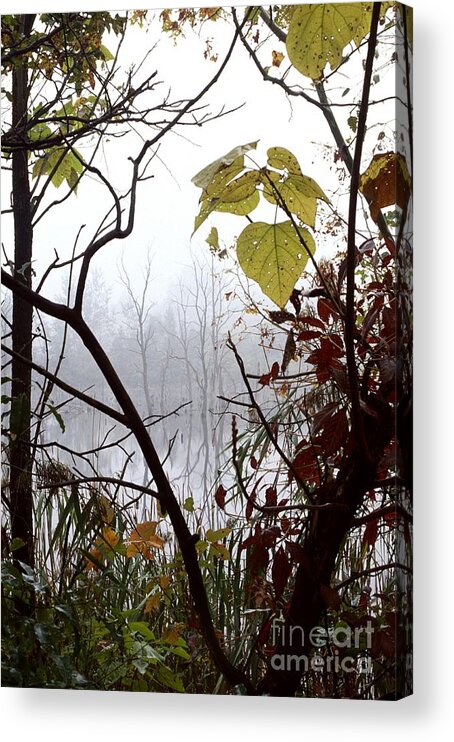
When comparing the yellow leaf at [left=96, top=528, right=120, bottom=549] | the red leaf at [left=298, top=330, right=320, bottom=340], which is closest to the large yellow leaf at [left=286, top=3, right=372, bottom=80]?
the red leaf at [left=298, top=330, right=320, bottom=340]

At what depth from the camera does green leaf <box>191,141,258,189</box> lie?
255 centimetres

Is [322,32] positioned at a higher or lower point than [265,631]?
higher

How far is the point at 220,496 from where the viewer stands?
8.47 feet

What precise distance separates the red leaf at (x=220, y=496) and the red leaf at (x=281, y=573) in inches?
6.2

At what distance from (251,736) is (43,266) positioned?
1059 millimetres

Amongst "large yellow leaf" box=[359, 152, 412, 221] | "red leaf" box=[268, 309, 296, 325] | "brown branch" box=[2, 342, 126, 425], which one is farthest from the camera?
"brown branch" box=[2, 342, 126, 425]

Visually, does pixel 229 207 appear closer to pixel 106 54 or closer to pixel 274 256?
pixel 274 256

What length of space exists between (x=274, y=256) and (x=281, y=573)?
2.06 feet

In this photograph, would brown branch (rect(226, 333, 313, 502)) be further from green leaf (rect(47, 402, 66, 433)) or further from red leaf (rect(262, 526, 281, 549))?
green leaf (rect(47, 402, 66, 433))

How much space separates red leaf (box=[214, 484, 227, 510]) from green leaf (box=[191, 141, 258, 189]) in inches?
24.0

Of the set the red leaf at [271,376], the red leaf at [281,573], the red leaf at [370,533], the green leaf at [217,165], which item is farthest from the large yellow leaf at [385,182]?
the red leaf at [281,573]

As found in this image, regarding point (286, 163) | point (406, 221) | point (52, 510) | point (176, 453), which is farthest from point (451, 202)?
point (52, 510)

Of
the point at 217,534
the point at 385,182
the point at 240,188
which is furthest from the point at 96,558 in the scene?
the point at 385,182

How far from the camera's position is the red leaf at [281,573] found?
8.30ft
